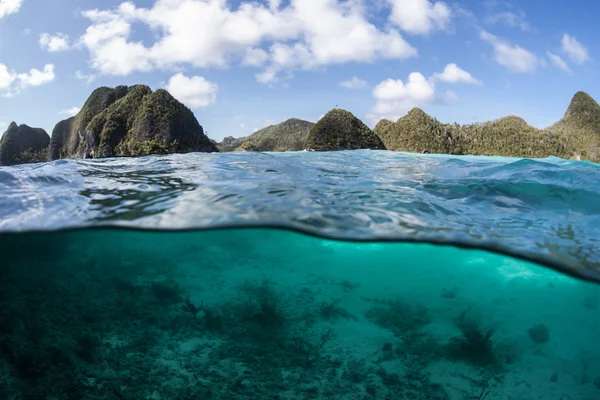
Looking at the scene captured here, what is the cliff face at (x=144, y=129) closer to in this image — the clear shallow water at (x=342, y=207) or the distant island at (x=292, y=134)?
the distant island at (x=292, y=134)

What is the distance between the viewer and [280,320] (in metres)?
6.28

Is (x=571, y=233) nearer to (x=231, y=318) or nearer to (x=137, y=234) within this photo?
(x=231, y=318)

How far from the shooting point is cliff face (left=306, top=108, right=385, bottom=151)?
50.3 m

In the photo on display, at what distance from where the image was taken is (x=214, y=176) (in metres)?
8.24

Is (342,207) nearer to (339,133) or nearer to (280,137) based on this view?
(339,133)

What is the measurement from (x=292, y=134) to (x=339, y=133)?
4981 centimetres

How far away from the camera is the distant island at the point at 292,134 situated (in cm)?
5316

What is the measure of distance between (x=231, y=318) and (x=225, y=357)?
778mm

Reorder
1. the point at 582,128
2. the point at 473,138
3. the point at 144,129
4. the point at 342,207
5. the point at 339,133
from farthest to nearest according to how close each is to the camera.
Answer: the point at 582,128 → the point at 144,129 → the point at 473,138 → the point at 339,133 → the point at 342,207

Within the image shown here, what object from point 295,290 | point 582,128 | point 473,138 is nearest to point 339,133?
point 473,138

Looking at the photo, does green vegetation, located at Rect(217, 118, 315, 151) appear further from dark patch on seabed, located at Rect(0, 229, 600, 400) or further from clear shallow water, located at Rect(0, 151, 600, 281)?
dark patch on seabed, located at Rect(0, 229, 600, 400)

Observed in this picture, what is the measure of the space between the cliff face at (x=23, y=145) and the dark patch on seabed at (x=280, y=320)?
120955 mm

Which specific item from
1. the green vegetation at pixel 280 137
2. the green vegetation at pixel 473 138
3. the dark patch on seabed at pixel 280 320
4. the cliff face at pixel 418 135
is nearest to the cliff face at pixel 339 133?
the cliff face at pixel 418 135

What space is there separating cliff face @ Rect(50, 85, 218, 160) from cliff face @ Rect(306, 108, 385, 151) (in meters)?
31.4
